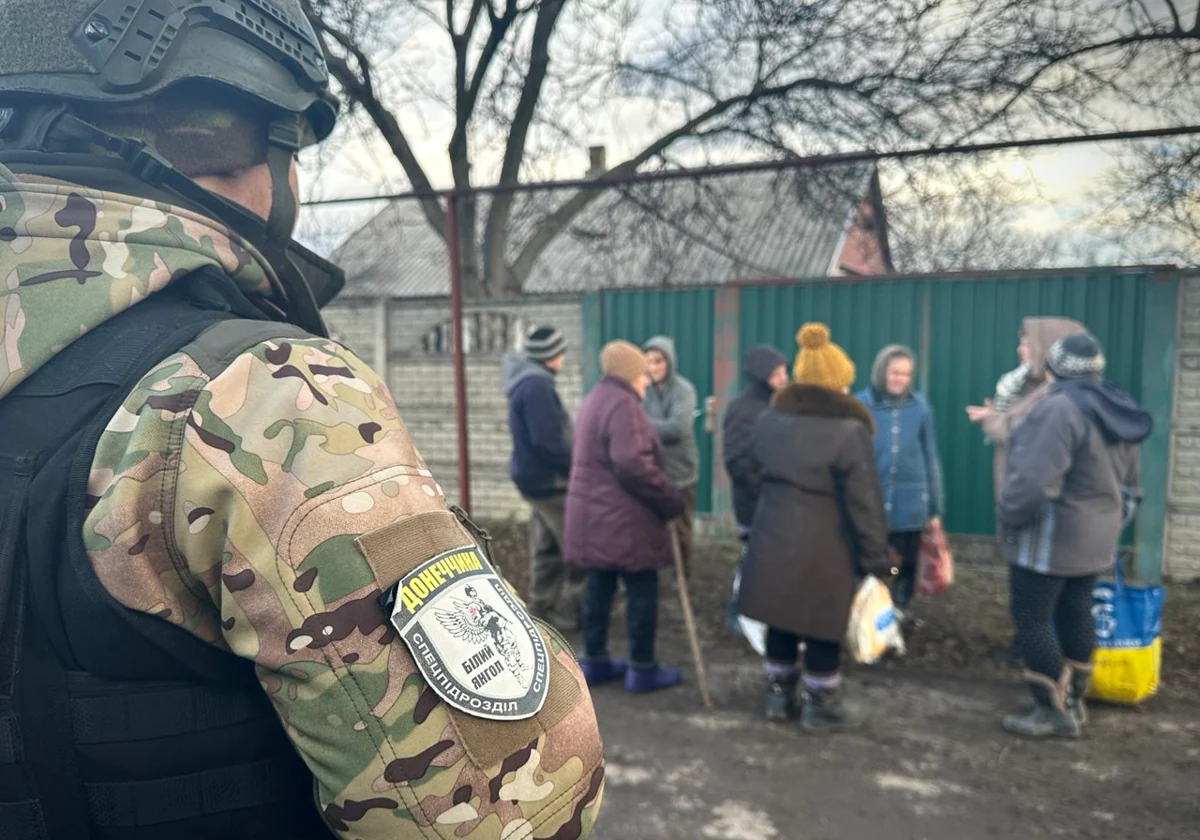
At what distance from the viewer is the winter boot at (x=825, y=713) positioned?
3.74m

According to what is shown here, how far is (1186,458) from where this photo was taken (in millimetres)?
5734

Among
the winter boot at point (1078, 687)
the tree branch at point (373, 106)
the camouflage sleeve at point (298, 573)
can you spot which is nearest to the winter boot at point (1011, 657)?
the winter boot at point (1078, 687)

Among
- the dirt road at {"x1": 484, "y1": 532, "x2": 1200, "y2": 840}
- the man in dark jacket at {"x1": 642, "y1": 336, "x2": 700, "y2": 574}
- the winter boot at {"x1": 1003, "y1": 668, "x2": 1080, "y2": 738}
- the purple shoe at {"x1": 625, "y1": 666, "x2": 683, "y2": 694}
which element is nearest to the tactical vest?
the dirt road at {"x1": 484, "y1": 532, "x2": 1200, "y2": 840}

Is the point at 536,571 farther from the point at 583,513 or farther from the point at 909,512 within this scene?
the point at 909,512

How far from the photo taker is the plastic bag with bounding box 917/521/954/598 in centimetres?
483

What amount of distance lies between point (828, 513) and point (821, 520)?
0.14 feet

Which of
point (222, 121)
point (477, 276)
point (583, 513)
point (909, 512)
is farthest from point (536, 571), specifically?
point (477, 276)

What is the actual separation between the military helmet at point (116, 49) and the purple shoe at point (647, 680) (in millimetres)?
3502

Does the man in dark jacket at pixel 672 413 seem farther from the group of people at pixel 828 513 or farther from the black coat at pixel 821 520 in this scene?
the black coat at pixel 821 520

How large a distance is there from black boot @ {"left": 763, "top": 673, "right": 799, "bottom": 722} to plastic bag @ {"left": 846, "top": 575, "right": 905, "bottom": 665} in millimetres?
312

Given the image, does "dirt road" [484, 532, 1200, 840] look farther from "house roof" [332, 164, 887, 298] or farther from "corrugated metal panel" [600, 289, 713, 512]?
"house roof" [332, 164, 887, 298]

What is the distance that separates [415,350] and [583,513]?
14.3ft

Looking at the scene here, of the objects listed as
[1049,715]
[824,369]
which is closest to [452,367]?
[824,369]

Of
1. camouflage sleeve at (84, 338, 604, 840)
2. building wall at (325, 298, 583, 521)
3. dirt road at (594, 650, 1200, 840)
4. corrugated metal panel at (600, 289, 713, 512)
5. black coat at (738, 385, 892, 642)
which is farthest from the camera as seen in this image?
building wall at (325, 298, 583, 521)
